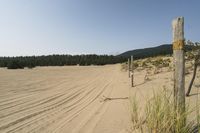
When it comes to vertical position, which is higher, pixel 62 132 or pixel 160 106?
pixel 160 106

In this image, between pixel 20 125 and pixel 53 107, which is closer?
pixel 20 125

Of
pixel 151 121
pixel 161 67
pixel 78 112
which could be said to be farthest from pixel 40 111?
pixel 161 67

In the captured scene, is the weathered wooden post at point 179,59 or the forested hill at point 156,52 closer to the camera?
the weathered wooden post at point 179,59

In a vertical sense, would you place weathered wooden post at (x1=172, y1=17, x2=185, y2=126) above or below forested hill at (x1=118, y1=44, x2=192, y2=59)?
below

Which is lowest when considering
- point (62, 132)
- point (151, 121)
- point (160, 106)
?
point (62, 132)

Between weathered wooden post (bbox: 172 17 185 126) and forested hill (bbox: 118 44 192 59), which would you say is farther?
forested hill (bbox: 118 44 192 59)

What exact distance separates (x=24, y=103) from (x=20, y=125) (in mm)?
2776

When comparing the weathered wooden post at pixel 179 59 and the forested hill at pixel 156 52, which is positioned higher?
the forested hill at pixel 156 52

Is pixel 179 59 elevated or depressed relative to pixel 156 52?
depressed

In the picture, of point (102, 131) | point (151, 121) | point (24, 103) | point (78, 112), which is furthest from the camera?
point (24, 103)

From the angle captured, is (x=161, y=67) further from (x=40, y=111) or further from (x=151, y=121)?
(x=151, y=121)

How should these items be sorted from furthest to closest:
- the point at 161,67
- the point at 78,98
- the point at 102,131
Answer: the point at 161,67, the point at 78,98, the point at 102,131

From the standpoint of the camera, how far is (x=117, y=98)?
29.2 feet

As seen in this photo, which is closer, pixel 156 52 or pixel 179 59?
pixel 179 59
